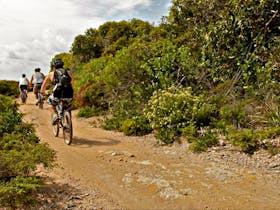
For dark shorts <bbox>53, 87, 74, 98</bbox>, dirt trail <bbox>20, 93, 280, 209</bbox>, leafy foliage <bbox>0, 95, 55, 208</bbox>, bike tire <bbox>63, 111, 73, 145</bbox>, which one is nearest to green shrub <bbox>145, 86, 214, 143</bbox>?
dirt trail <bbox>20, 93, 280, 209</bbox>

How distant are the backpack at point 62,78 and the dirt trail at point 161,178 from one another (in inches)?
57.7

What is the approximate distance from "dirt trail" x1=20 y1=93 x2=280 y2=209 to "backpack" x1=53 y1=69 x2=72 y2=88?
4.81 feet

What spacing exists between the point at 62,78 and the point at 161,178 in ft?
11.7

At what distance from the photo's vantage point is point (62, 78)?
7.87m

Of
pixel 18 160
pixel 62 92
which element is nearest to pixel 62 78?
pixel 62 92

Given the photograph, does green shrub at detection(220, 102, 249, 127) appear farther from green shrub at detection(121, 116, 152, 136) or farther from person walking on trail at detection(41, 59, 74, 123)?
person walking on trail at detection(41, 59, 74, 123)

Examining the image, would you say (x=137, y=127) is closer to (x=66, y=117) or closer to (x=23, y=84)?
(x=66, y=117)

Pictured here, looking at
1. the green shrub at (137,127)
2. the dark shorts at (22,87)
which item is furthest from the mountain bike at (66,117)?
the dark shorts at (22,87)

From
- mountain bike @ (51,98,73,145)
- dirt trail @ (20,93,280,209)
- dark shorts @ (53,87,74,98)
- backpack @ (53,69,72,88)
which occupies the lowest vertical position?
dirt trail @ (20,93,280,209)

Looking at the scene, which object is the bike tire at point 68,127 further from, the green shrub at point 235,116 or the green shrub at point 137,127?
the green shrub at point 235,116

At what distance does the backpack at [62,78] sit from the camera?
311 inches

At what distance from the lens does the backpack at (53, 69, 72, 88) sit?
25.9 feet

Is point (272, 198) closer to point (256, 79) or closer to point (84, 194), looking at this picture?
point (84, 194)

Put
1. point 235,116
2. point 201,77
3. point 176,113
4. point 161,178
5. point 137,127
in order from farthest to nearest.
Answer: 1. point 201,77
2. point 137,127
3. point 176,113
4. point 235,116
5. point 161,178
